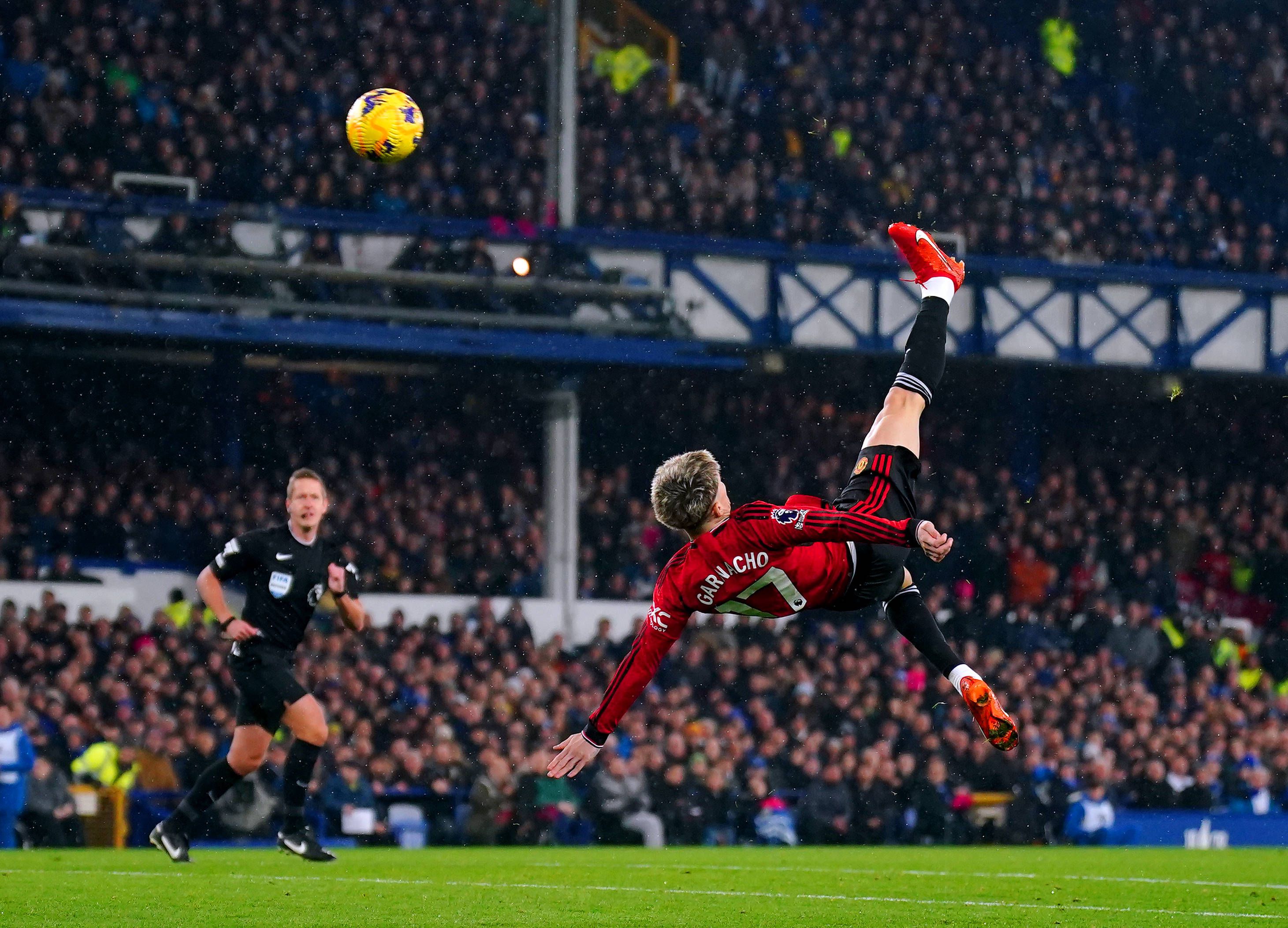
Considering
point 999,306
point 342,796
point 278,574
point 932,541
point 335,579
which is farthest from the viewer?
point 999,306

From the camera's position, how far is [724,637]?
19.9 m

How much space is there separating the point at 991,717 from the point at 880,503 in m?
1.03

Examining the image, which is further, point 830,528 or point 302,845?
point 302,845

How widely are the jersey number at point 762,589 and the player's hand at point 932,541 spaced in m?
0.78

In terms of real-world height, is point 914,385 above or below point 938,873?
above

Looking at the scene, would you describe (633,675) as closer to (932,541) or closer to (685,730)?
(932,541)

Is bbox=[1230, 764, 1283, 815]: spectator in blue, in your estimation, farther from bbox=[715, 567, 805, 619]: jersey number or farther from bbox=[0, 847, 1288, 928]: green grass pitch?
bbox=[715, 567, 805, 619]: jersey number

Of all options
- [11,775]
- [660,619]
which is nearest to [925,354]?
[660,619]

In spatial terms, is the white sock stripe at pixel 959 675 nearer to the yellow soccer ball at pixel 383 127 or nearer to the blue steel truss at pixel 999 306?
the yellow soccer ball at pixel 383 127

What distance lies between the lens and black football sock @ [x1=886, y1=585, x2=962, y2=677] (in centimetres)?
836

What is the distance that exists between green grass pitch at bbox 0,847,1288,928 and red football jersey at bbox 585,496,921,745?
3.57ft

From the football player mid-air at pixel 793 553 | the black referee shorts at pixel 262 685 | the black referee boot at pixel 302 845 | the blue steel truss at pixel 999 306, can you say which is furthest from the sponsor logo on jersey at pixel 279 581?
the blue steel truss at pixel 999 306

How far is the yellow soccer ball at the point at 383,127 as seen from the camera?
13.6 meters

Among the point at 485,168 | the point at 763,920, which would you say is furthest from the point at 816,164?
the point at 763,920
